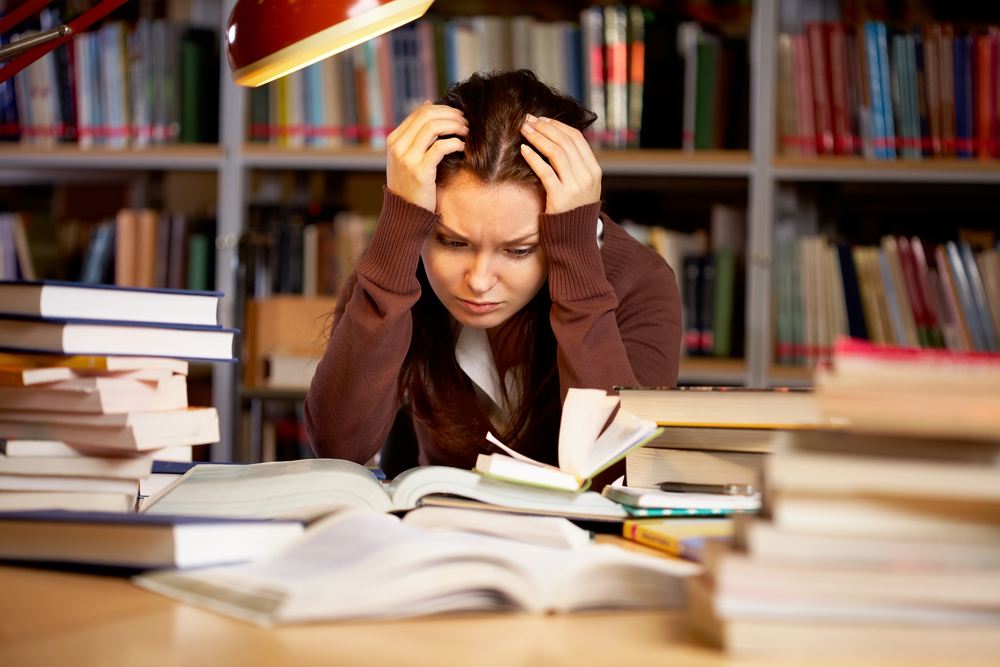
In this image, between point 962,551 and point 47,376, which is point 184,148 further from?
point 962,551

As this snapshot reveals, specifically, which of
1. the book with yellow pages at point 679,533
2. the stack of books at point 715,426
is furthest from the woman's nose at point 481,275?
the book with yellow pages at point 679,533

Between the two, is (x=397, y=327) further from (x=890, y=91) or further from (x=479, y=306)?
(x=890, y=91)

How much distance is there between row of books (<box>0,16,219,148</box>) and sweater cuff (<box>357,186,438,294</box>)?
126 centimetres

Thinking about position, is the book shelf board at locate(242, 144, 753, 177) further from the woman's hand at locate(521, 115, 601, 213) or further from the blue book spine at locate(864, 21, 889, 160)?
the woman's hand at locate(521, 115, 601, 213)

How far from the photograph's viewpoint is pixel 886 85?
1978 millimetres

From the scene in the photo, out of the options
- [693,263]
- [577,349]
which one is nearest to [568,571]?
[577,349]

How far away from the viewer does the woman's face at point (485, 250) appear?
109 centimetres

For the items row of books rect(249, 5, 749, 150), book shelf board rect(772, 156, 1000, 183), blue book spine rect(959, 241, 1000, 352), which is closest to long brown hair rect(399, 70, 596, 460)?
row of books rect(249, 5, 749, 150)

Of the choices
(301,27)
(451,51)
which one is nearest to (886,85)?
(451,51)

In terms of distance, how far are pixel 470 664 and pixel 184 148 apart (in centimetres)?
196

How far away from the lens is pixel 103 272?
2189 millimetres

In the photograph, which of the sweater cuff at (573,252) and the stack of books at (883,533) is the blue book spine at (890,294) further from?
the stack of books at (883,533)

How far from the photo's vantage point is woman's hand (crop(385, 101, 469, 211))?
109cm

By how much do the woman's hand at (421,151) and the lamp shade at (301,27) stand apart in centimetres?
26
